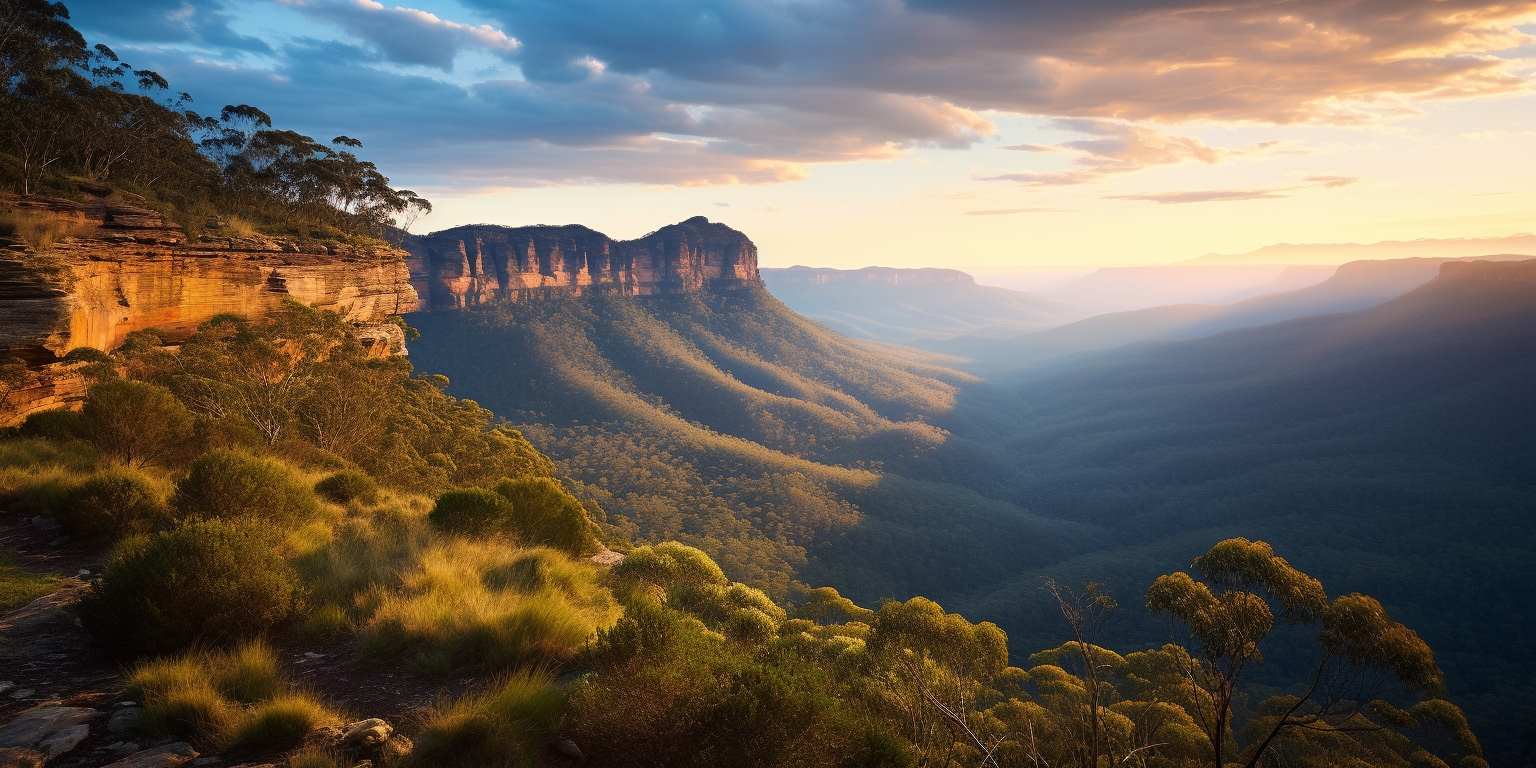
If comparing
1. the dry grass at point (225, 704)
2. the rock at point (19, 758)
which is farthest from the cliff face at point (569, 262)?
the rock at point (19, 758)

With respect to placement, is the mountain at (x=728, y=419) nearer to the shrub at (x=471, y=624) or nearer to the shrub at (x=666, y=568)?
the shrub at (x=666, y=568)

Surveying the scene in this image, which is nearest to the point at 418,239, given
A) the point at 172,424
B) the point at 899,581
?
the point at 899,581

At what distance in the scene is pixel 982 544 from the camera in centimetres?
6919

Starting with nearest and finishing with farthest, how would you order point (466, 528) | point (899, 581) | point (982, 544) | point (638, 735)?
point (638, 735), point (466, 528), point (899, 581), point (982, 544)

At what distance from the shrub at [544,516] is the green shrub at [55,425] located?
9.48 m

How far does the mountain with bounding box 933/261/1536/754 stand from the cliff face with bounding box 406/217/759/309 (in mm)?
74151

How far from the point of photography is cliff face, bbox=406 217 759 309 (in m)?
110

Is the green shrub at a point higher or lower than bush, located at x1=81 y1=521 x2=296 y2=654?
higher

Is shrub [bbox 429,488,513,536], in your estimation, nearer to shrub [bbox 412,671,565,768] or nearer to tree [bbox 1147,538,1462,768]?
shrub [bbox 412,671,565,768]

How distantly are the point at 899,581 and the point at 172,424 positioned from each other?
183 ft

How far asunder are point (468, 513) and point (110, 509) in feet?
16.6

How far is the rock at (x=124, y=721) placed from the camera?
17.1ft

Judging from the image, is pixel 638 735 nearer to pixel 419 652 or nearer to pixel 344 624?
pixel 419 652

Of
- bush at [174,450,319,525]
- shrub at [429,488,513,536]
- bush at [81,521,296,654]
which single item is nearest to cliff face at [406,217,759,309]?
shrub at [429,488,513,536]
